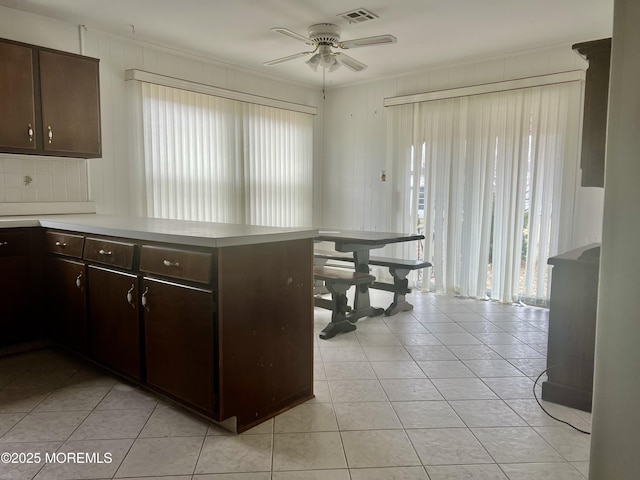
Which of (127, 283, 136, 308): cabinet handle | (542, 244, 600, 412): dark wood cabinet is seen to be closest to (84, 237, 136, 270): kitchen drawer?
(127, 283, 136, 308): cabinet handle

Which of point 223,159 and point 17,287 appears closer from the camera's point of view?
point 17,287

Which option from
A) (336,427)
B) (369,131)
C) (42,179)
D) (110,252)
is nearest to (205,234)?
(110,252)

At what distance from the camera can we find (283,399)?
87.2 inches

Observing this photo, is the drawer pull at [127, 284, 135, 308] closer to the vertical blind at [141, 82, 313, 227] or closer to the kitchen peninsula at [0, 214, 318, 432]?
the kitchen peninsula at [0, 214, 318, 432]

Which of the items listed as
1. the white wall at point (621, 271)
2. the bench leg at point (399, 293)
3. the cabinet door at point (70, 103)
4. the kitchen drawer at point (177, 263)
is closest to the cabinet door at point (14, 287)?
the cabinet door at point (70, 103)

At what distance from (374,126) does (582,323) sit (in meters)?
3.74

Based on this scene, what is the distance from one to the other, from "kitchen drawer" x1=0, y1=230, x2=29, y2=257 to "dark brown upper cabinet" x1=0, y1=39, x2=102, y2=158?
0.66m

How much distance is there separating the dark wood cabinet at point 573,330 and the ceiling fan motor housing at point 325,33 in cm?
241

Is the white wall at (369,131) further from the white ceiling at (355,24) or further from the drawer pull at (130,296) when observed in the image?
the drawer pull at (130,296)

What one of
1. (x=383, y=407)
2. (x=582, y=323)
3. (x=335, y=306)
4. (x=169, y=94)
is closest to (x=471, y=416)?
(x=383, y=407)

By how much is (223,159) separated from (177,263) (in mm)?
2910

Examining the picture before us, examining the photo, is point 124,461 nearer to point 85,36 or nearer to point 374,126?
point 85,36

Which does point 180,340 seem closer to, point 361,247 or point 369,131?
point 361,247

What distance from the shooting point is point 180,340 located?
204 centimetres
